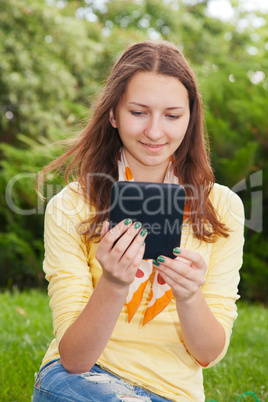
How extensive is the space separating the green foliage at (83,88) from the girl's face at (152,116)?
2.20ft

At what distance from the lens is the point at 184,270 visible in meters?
1.73

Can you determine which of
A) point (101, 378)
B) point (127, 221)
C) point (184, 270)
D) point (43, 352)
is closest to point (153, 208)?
point (127, 221)

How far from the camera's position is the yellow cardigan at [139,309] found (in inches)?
78.3

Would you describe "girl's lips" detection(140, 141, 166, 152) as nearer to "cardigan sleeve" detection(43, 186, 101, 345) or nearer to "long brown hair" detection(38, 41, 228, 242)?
"long brown hair" detection(38, 41, 228, 242)

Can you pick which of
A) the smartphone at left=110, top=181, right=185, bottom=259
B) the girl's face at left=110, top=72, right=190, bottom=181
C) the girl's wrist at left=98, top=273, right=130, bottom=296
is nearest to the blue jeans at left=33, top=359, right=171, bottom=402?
the girl's wrist at left=98, top=273, right=130, bottom=296

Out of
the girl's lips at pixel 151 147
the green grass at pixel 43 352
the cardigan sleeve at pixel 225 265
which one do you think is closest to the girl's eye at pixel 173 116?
the girl's lips at pixel 151 147

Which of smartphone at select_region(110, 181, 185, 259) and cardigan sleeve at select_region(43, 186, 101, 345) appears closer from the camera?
smartphone at select_region(110, 181, 185, 259)

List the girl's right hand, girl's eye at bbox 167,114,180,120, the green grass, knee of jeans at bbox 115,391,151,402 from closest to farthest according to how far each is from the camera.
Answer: the girl's right hand < knee of jeans at bbox 115,391,151,402 < girl's eye at bbox 167,114,180,120 < the green grass

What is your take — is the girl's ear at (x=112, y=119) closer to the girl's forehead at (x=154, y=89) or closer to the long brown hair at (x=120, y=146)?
the long brown hair at (x=120, y=146)

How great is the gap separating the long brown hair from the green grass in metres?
1.24

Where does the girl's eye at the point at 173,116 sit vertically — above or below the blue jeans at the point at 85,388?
above

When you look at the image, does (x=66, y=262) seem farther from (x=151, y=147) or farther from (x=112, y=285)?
(x=151, y=147)

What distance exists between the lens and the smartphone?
1754 mm

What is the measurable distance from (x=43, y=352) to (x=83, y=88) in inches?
484
